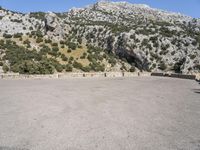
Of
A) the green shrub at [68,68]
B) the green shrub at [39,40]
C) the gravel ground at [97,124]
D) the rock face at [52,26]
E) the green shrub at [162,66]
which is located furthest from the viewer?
the rock face at [52,26]

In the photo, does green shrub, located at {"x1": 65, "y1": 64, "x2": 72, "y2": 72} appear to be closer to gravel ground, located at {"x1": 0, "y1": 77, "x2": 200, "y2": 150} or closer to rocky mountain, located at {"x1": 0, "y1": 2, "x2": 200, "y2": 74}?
rocky mountain, located at {"x1": 0, "y1": 2, "x2": 200, "y2": 74}

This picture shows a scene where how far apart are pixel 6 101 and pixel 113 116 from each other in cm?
658

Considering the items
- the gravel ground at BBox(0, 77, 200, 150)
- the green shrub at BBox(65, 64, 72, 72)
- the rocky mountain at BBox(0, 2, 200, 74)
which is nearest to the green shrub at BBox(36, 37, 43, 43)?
the rocky mountain at BBox(0, 2, 200, 74)

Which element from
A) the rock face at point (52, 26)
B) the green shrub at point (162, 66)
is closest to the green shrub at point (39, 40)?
the rock face at point (52, 26)

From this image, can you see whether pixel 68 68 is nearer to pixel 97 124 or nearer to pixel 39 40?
pixel 39 40

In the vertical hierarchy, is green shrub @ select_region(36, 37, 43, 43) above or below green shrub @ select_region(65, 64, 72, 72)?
above

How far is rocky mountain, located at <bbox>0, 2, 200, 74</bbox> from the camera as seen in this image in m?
57.2

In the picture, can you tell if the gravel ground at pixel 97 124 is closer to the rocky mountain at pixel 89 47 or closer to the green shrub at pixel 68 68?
the rocky mountain at pixel 89 47

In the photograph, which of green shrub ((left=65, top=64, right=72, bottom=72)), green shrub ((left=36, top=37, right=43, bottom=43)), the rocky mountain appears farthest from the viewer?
green shrub ((left=36, top=37, right=43, bottom=43))

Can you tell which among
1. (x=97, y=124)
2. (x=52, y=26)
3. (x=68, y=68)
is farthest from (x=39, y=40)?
(x=97, y=124)

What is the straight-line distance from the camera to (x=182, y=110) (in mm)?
16703

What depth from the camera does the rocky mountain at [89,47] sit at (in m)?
57.2

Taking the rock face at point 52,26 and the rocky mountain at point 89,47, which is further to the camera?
the rock face at point 52,26

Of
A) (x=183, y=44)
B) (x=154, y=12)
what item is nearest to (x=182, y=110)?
(x=183, y=44)
